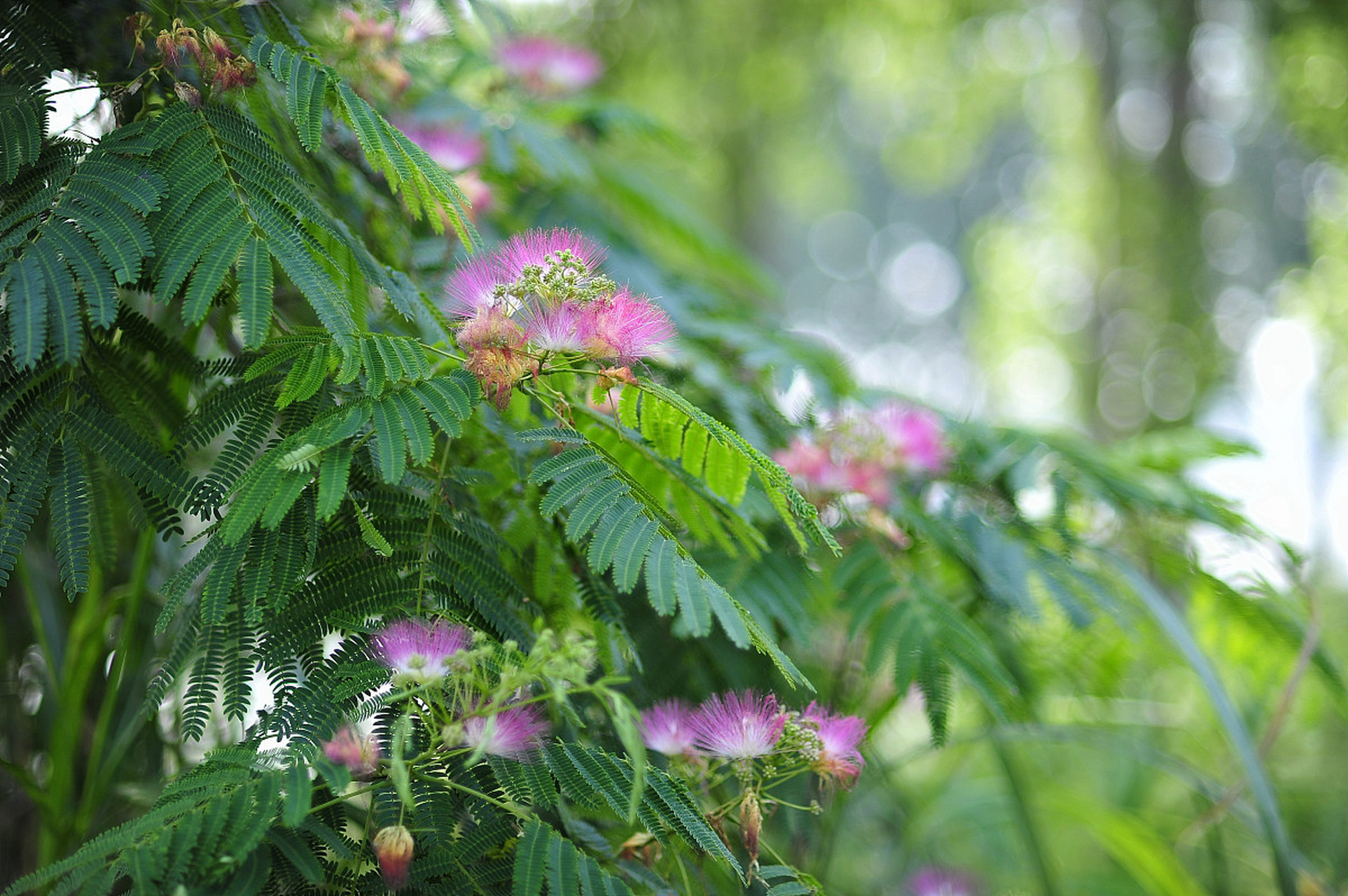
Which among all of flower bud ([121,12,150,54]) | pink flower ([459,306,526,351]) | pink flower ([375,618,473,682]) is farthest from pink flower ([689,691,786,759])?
flower bud ([121,12,150,54])

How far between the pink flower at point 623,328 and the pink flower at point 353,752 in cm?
52

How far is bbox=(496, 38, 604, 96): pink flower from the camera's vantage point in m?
2.30

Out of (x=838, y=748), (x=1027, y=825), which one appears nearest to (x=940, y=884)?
(x=1027, y=825)

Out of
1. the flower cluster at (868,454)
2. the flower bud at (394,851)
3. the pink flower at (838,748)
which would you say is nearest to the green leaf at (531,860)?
the flower bud at (394,851)

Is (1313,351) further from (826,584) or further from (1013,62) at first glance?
(826,584)

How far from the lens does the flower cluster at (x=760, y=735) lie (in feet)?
3.79

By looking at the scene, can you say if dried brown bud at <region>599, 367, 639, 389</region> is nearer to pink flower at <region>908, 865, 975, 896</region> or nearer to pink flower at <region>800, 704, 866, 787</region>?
pink flower at <region>800, 704, 866, 787</region>

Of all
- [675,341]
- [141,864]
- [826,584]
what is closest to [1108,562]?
[826,584]

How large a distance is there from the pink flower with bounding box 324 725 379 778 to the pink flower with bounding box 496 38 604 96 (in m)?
1.87

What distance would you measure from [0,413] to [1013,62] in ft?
22.2

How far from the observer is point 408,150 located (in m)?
1.22

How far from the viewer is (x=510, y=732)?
1.04 meters

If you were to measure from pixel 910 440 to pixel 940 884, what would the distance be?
0.91 meters

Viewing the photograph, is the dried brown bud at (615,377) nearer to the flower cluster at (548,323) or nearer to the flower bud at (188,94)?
the flower cluster at (548,323)
